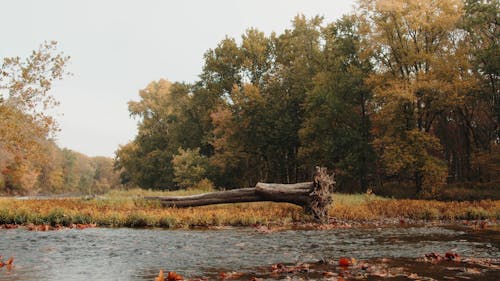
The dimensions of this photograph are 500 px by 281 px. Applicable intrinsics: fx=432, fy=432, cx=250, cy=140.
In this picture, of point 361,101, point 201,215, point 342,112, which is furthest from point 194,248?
point 361,101

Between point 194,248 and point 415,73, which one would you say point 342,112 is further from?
point 194,248

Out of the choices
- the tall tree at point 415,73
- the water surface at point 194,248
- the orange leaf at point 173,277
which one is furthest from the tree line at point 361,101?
the orange leaf at point 173,277

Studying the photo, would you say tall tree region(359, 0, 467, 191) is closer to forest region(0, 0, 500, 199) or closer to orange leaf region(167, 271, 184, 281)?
forest region(0, 0, 500, 199)

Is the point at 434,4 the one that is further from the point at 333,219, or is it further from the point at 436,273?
the point at 436,273

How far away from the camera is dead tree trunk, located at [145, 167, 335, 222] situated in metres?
19.4

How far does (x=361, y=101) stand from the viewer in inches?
1775

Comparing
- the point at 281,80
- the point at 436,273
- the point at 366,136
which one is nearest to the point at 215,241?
the point at 436,273

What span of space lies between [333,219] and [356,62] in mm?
29691

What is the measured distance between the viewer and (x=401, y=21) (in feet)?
128

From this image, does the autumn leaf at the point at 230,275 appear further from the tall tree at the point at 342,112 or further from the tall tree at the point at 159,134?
the tall tree at the point at 159,134

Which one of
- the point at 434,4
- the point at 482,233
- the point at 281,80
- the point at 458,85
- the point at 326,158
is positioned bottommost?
the point at 482,233

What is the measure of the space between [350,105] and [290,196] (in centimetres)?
2693

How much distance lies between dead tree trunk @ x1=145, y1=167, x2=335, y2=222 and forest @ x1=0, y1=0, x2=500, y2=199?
1048 cm

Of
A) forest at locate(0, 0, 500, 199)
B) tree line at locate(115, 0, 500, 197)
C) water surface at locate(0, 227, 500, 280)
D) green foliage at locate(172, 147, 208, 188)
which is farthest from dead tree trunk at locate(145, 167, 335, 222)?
green foliage at locate(172, 147, 208, 188)
